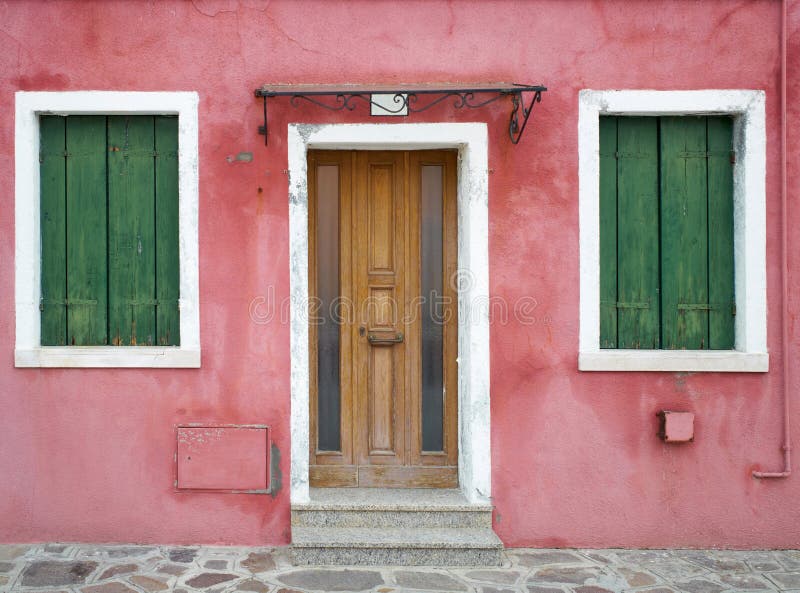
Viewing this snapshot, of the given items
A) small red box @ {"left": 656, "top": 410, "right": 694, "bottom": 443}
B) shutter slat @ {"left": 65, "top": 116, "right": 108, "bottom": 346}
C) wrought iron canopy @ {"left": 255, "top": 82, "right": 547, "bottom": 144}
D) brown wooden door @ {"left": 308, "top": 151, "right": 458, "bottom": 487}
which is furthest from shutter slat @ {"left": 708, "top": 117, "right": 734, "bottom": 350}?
shutter slat @ {"left": 65, "top": 116, "right": 108, "bottom": 346}

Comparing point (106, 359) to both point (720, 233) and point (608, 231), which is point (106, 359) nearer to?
point (608, 231)

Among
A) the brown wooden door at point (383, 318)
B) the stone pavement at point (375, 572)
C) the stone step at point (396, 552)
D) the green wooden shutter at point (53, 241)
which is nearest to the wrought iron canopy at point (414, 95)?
the brown wooden door at point (383, 318)

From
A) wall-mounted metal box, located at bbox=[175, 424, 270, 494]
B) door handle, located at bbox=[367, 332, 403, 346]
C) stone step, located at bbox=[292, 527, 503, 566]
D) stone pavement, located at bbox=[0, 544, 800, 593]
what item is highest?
door handle, located at bbox=[367, 332, 403, 346]

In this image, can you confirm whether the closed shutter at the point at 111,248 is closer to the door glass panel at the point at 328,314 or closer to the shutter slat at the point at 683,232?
the door glass panel at the point at 328,314

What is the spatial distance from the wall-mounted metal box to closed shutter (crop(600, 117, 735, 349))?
2.53 metres

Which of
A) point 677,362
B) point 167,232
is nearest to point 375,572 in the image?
point 677,362

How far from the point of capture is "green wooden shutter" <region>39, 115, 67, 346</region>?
15.8 ft

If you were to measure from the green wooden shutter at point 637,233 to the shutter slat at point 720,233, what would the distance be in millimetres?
375

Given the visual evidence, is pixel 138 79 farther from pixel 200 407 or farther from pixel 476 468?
pixel 476 468

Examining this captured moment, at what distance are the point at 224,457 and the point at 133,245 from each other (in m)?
1.59

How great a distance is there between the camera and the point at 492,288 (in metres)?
4.73

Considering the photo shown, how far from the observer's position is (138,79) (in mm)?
4684

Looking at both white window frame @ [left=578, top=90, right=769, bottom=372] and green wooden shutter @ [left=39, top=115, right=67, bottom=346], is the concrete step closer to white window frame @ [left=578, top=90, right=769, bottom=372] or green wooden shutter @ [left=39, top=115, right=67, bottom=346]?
white window frame @ [left=578, top=90, right=769, bottom=372]

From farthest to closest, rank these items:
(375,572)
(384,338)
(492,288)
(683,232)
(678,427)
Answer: (384,338) < (683,232) < (492,288) < (678,427) < (375,572)
